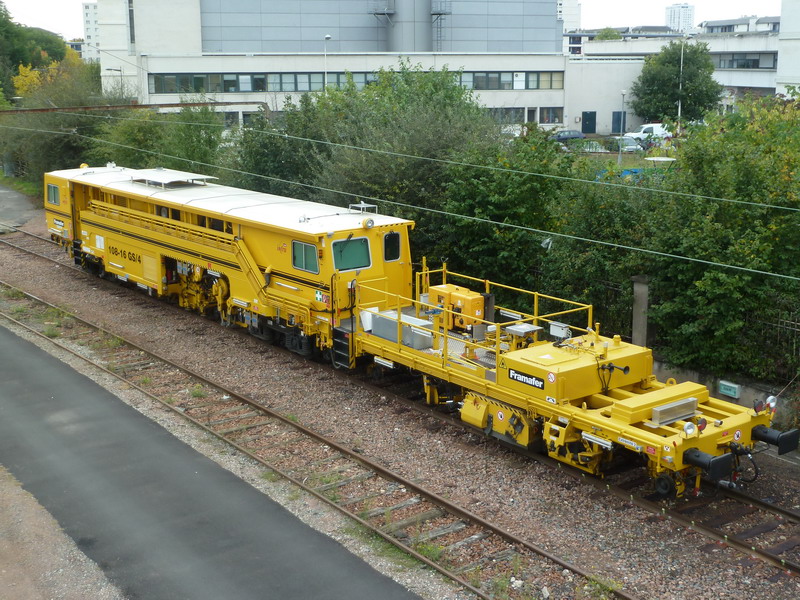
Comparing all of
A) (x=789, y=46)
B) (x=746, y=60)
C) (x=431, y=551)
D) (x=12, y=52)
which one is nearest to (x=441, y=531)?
(x=431, y=551)

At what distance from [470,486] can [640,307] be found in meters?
5.78

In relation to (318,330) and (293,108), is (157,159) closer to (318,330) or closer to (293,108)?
(293,108)

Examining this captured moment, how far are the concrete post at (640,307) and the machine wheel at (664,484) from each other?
5.10m

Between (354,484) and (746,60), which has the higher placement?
(746,60)

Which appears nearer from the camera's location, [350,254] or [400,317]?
[400,317]

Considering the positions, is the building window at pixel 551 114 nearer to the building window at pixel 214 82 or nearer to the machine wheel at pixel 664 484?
the building window at pixel 214 82

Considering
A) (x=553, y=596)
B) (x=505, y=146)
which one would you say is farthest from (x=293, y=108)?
(x=553, y=596)

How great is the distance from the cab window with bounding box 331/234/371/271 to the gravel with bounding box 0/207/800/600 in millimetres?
2299

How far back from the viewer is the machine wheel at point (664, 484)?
11.4 m

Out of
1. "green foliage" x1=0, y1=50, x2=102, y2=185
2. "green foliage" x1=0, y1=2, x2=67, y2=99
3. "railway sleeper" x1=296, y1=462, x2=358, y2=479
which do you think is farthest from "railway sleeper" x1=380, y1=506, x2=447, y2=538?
"green foliage" x1=0, y1=2, x2=67, y2=99

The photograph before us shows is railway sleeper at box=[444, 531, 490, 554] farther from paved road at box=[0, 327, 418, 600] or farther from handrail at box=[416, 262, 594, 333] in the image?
handrail at box=[416, 262, 594, 333]

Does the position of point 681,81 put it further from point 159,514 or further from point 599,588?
point 159,514

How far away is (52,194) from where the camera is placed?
26.6 metres

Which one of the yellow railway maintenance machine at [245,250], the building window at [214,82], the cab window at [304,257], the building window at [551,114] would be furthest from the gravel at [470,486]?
the building window at [551,114]
